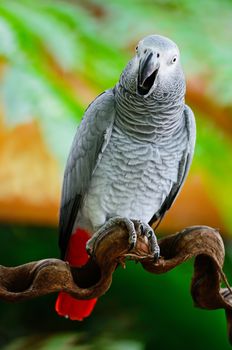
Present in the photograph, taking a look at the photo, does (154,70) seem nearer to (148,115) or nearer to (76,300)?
(148,115)

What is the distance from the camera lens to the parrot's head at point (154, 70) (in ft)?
3.13

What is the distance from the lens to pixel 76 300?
114 cm

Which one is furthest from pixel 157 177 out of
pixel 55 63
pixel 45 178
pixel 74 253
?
pixel 55 63

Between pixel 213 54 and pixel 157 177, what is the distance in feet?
2.64

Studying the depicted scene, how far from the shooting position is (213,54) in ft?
5.91

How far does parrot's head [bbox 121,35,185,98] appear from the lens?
0.95 meters

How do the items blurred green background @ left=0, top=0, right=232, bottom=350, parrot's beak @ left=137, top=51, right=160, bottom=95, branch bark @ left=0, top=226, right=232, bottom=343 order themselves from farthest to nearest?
blurred green background @ left=0, top=0, right=232, bottom=350 → parrot's beak @ left=137, top=51, right=160, bottom=95 → branch bark @ left=0, top=226, right=232, bottom=343

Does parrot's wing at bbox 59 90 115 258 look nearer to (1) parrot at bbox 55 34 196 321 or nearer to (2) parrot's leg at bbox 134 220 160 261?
(1) parrot at bbox 55 34 196 321

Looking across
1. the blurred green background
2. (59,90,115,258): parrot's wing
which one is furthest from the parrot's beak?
the blurred green background

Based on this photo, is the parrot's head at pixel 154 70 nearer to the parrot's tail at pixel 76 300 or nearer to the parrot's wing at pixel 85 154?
the parrot's wing at pixel 85 154

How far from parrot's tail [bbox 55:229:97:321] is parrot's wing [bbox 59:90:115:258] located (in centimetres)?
4

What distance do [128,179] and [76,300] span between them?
0.85 ft

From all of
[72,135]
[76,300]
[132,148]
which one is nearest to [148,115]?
[132,148]

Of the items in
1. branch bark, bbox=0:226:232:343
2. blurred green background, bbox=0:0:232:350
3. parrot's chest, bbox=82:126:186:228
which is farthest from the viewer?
blurred green background, bbox=0:0:232:350
